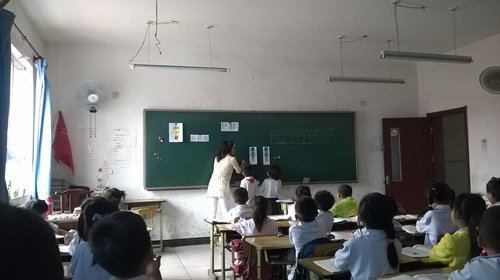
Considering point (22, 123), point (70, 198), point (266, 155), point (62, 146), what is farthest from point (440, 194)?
point (62, 146)

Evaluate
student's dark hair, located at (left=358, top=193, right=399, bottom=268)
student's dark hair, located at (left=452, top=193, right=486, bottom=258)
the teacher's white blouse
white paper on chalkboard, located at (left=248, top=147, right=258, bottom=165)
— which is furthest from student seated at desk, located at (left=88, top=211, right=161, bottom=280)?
white paper on chalkboard, located at (left=248, top=147, right=258, bottom=165)

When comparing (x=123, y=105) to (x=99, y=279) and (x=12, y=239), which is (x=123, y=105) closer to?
(x=99, y=279)

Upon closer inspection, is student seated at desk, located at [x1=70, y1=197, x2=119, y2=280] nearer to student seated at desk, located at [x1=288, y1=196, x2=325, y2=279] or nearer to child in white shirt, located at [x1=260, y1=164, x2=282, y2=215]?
student seated at desk, located at [x1=288, y1=196, x2=325, y2=279]

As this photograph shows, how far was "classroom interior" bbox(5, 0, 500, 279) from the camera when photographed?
470 cm

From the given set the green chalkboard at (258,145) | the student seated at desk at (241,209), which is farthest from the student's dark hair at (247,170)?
the student seated at desk at (241,209)

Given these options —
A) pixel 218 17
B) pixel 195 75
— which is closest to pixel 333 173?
pixel 195 75

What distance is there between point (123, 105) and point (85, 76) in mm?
655

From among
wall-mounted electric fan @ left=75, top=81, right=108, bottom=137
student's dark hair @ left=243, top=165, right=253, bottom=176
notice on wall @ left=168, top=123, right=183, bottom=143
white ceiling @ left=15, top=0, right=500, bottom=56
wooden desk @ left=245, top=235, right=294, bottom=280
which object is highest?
white ceiling @ left=15, top=0, right=500, bottom=56

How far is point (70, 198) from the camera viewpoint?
507cm

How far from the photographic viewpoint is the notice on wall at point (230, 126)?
20.6 ft

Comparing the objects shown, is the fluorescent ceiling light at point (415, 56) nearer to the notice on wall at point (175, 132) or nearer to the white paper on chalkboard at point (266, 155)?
the white paper on chalkboard at point (266, 155)

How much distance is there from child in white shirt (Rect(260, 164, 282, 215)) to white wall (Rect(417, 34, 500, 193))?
9.65ft

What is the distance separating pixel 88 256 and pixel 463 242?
6.45 ft

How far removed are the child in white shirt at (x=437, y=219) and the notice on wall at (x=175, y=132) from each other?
374cm
